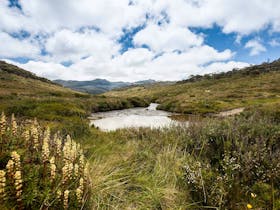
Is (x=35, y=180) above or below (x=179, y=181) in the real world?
above

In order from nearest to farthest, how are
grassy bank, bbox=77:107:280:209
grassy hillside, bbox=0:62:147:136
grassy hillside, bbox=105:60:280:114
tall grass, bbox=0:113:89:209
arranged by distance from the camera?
tall grass, bbox=0:113:89:209
grassy bank, bbox=77:107:280:209
grassy hillside, bbox=0:62:147:136
grassy hillside, bbox=105:60:280:114

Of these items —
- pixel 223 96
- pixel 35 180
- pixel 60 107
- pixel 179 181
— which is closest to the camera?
pixel 35 180

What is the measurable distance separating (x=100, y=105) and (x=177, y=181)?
31.5 metres

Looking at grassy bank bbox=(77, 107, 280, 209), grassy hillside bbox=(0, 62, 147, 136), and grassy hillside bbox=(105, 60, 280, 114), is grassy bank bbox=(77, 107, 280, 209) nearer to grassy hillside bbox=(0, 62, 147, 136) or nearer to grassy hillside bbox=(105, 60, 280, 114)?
grassy hillside bbox=(0, 62, 147, 136)

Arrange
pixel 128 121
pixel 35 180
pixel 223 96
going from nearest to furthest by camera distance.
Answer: pixel 35 180 < pixel 128 121 < pixel 223 96

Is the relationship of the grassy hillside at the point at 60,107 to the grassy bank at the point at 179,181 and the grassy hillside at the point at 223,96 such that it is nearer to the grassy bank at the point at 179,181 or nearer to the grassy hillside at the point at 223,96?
the grassy bank at the point at 179,181

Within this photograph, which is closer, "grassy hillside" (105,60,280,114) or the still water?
the still water

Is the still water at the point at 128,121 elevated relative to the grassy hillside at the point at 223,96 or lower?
lower

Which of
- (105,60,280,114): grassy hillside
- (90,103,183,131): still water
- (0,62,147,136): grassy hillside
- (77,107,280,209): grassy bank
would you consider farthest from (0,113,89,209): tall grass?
(105,60,280,114): grassy hillside

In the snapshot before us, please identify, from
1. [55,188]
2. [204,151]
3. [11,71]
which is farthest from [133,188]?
[11,71]

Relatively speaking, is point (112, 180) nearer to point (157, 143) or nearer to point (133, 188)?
point (133, 188)

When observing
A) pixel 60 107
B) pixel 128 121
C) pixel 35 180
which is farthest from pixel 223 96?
pixel 35 180

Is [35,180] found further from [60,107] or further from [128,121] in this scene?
[60,107]

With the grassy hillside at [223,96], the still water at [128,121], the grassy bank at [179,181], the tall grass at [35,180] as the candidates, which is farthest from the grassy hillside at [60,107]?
the grassy hillside at [223,96]
